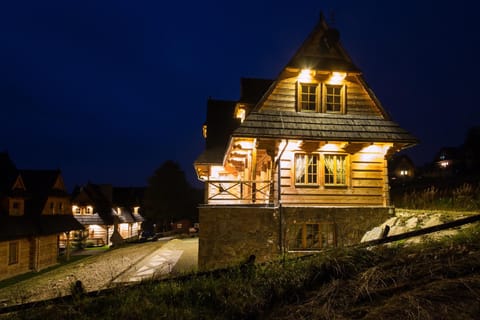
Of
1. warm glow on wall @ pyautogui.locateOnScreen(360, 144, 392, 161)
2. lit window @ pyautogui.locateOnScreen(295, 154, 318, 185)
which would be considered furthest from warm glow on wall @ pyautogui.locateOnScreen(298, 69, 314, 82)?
warm glow on wall @ pyautogui.locateOnScreen(360, 144, 392, 161)

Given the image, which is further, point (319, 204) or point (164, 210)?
point (164, 210)

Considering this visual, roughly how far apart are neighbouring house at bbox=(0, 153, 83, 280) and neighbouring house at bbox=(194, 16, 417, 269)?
1847 centimetres

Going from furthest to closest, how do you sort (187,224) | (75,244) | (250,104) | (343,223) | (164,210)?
(187,224), (164,210), (75,244), (250,104), (343,223)

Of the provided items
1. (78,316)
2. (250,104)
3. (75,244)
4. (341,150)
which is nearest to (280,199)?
(341,150)

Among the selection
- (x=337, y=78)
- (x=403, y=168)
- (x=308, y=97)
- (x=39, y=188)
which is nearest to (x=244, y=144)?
(x=308, y=97)

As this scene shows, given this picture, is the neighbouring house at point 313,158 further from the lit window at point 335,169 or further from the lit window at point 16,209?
the lit window at point 16,209

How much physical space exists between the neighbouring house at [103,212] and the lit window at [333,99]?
108ft

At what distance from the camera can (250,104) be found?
53.9ft

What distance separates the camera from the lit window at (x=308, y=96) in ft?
47.2

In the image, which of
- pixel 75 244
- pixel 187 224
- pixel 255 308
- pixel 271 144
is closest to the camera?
pixel 255 308

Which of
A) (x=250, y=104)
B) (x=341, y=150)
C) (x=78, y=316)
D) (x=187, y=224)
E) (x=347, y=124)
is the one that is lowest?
(x=187, y=224)

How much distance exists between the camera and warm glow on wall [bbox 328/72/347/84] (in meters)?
14.1

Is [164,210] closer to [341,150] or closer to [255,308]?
[341,150]

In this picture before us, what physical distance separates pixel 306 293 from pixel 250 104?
434 inches
